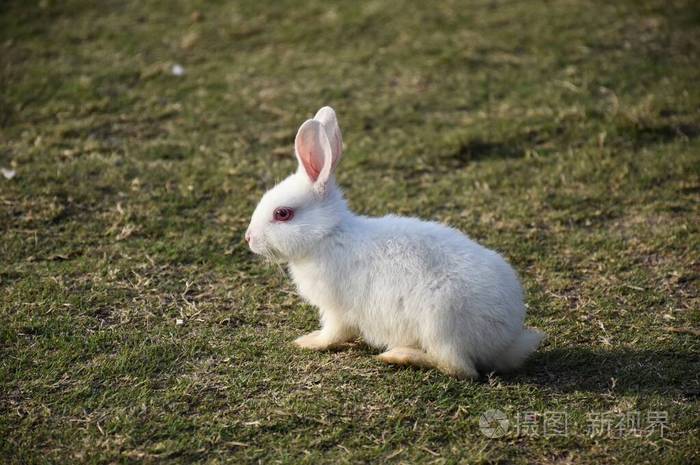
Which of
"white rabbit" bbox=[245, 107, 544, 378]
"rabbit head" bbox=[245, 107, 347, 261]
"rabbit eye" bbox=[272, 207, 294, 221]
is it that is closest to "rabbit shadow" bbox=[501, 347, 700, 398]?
"white rabbit" bbox=[245, 107, 544, 378]

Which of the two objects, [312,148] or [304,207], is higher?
[312,148]

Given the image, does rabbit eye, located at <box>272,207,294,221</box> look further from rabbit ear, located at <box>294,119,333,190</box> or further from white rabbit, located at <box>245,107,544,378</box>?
rabbit ear, located at <box>294,119,333,190</box>

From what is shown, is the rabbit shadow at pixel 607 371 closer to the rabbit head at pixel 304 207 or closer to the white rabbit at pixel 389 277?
the white rabbit at pixel 389 277

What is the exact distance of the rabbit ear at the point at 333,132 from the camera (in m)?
4.06

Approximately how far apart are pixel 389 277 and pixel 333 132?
2.77ft

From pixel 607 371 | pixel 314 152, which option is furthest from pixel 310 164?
pixel 607 371

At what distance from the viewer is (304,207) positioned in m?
4.05

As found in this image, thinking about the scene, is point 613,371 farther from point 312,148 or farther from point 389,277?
point 312,148

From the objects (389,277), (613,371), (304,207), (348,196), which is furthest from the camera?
(348,196)

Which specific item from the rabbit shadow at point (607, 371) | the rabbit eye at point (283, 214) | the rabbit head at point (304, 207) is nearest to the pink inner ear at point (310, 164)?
the rabbit head at point (304, 207)

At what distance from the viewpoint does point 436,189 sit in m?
5.99

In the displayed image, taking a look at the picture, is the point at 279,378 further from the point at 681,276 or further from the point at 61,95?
the point at 61,95

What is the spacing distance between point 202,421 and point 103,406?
19.6 inches

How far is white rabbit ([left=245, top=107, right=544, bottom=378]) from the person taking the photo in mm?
3688
